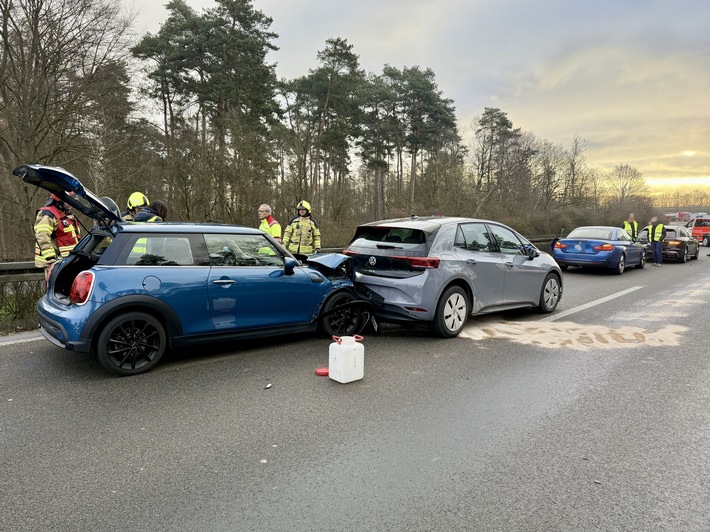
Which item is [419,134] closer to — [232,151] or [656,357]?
[232,151]

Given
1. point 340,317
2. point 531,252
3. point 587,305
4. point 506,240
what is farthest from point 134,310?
point 587,305

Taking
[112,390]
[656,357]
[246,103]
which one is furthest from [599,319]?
[246,103]

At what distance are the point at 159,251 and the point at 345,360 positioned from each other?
2.22 metres

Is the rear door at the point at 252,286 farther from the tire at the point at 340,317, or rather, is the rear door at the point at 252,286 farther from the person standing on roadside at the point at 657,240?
the person standing on roadside at the point at 657,240

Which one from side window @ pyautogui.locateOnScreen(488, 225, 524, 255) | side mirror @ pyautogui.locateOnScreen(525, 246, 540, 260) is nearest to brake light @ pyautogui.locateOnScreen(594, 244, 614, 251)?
side mirror @ pyautogui.locateOnScreen(525, 246, 540, 260)

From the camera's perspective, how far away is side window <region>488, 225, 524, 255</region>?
7219 millimetres

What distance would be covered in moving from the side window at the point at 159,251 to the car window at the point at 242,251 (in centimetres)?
25

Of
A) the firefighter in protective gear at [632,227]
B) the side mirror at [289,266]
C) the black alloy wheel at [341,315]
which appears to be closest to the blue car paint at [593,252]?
the firefighter in protective gear at [632,227]

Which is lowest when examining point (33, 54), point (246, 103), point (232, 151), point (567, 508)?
point (567, 508)

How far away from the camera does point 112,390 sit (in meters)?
4.18

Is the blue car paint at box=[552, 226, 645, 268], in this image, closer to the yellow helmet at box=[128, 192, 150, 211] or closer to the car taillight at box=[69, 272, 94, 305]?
the yellow helmet at box=[128, 192, 150, 211]

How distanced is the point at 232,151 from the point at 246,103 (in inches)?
412

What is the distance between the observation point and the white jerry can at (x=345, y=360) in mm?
4430

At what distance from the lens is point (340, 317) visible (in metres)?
6.16
